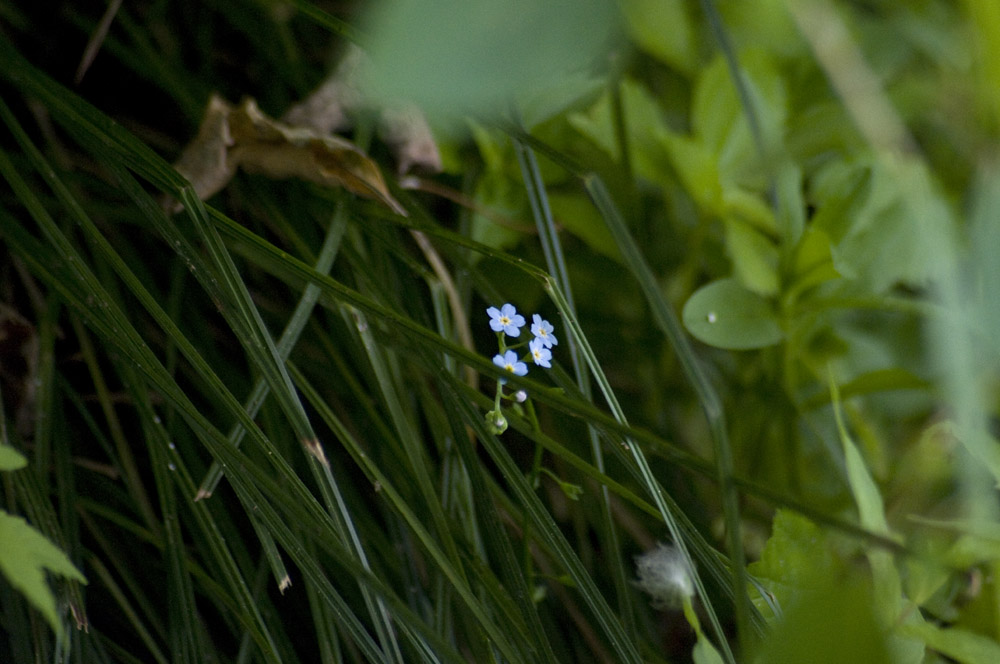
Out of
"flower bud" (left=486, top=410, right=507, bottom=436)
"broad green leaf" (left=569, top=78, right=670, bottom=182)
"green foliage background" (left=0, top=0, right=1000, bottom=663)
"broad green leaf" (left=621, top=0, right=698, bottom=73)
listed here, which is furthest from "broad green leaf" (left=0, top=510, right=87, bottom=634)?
"broad green leaf" (left=621, top=0, right=698, bottom=73)

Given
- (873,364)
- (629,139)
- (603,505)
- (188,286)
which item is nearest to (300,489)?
(603,505)

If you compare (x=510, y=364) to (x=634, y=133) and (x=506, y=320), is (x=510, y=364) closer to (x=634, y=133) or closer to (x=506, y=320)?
(x=506, y=320)

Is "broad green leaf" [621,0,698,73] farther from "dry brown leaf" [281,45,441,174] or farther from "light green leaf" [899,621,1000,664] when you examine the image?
"light green leaf" [899,621,1000,664]

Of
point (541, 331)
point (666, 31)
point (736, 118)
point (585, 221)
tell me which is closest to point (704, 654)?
point (541, 331)

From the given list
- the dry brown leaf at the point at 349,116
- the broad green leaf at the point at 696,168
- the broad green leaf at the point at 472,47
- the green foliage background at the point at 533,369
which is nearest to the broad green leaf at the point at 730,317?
the green foliage background at the point at 533,369

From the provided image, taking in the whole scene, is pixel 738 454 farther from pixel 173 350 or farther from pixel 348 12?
pixel 348 12

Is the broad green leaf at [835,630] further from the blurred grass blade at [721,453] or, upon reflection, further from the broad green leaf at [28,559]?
the broad green leaf at [28,559]

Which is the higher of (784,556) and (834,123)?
(834,123)
